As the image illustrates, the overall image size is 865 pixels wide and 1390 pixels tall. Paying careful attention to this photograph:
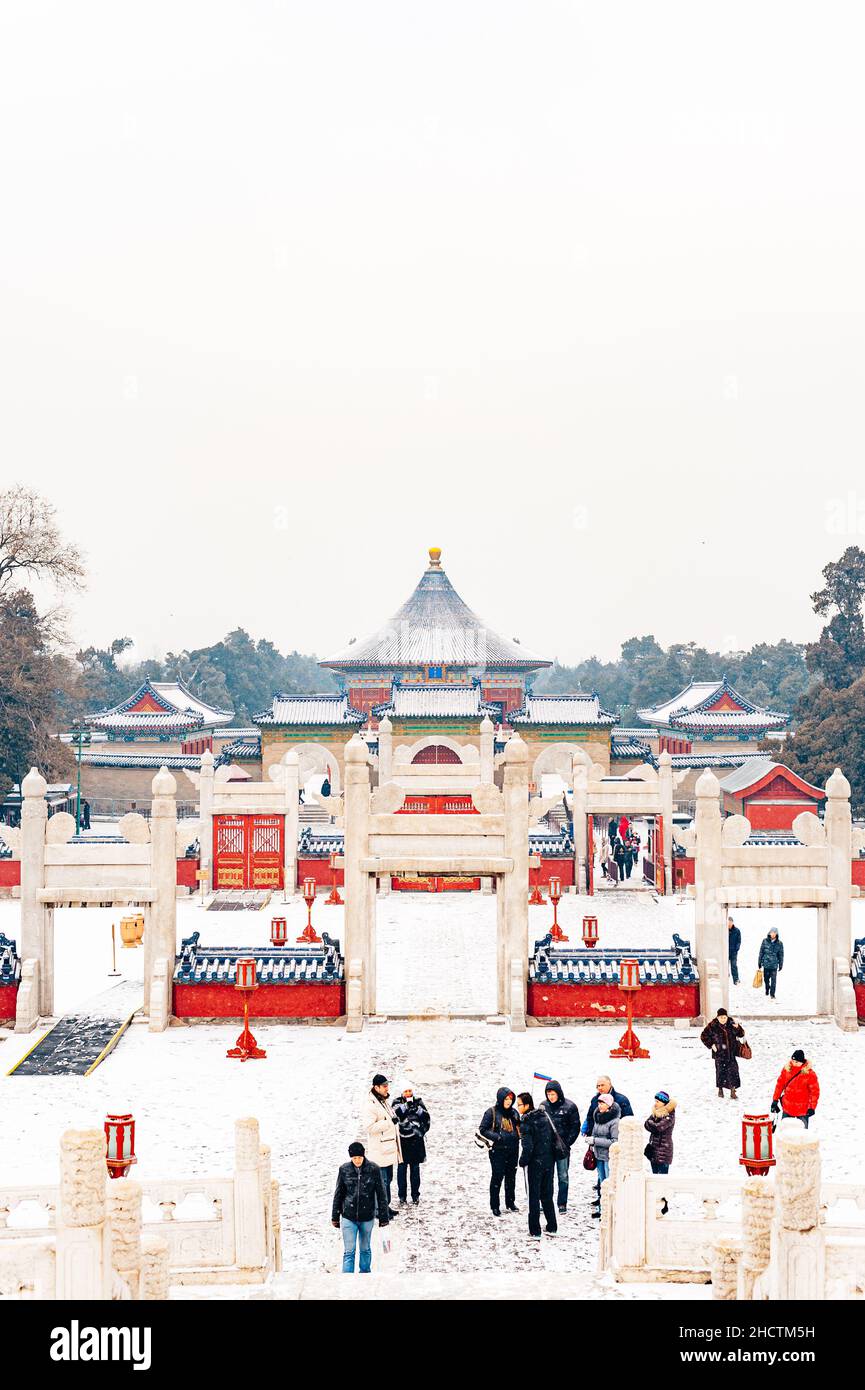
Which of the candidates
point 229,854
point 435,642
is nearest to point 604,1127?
point 229,854

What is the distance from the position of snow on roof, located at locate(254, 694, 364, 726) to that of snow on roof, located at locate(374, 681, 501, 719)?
1346 mm

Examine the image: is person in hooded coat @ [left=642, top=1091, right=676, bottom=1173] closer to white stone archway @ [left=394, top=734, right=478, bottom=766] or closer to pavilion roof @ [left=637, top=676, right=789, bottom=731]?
white stone archway @ [left=394, top=734, right=478, bottom=766]

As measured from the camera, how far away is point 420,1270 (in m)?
10.9

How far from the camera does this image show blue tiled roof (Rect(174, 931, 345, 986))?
65.7 feet

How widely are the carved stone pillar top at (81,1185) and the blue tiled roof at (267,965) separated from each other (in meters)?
12.7

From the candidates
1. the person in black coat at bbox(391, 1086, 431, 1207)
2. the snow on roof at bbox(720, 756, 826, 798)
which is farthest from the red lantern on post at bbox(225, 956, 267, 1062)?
the snow on roof at bbox(720, 756, 826, 798)

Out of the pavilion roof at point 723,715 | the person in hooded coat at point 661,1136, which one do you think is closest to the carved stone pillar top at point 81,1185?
the person in hooded coat at point 661,1136

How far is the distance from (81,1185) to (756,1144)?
18.2 feet

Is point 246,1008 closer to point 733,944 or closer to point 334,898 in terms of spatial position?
point 733,944

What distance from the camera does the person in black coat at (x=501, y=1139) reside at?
12.0 metres

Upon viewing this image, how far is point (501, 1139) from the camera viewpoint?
12.0 metres
